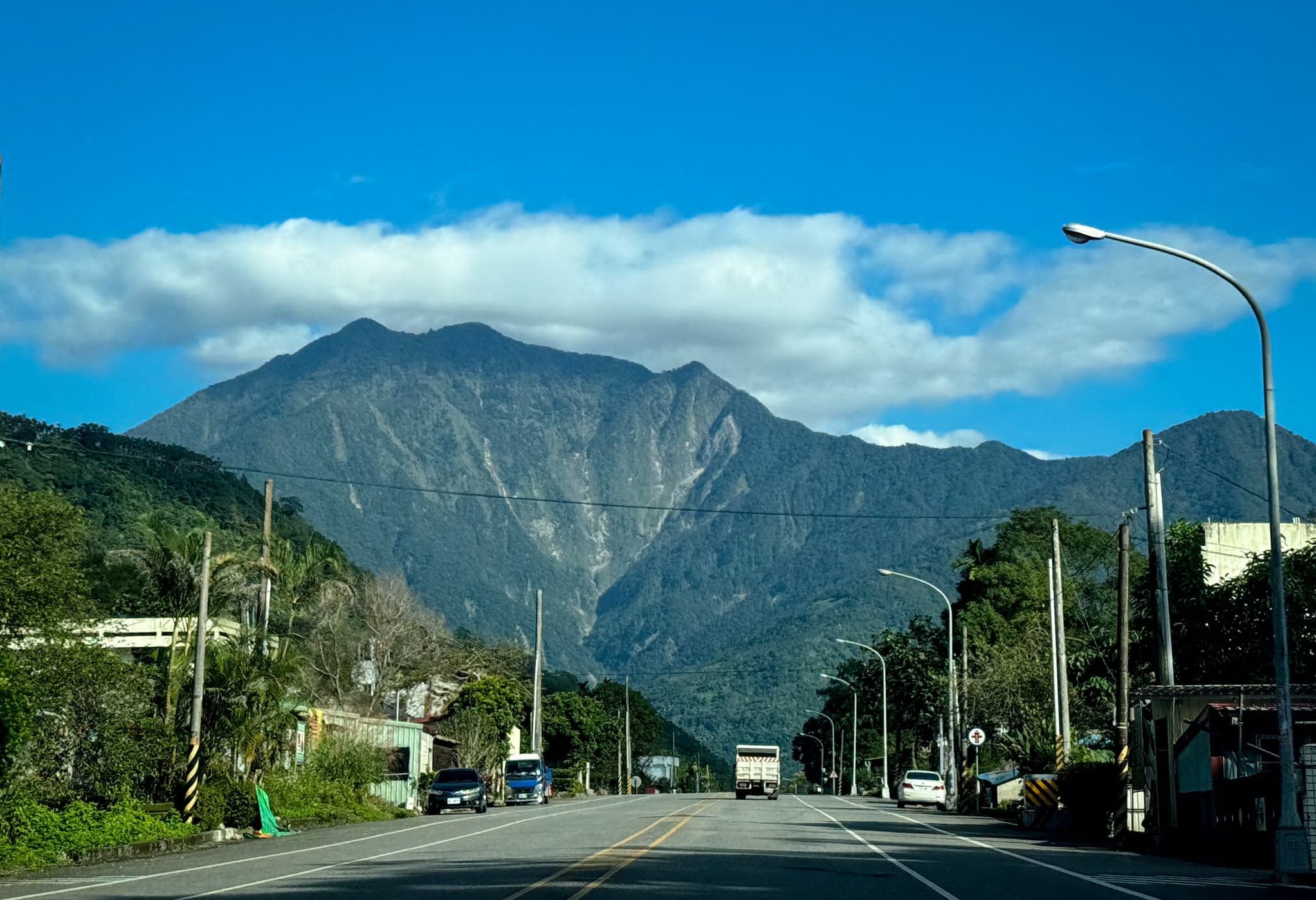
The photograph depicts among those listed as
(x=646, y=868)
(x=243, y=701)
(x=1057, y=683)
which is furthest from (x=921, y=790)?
(x=646, y=868)

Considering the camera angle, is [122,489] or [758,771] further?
[122,489]

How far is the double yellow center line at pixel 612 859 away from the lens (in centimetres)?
1736

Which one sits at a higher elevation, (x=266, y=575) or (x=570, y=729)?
(x=266, y=575)

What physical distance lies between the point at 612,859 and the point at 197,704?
13031 mm

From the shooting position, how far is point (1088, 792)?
39250 millimetres

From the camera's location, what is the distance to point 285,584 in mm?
41062

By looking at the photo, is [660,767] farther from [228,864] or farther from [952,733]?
[228,864]

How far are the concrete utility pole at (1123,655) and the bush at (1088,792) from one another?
1999 mm

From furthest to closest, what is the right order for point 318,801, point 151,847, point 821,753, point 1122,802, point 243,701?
point 821,753, point 318,801, point 1122,802, point 243,701, point 151,847

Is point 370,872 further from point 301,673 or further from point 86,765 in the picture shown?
point 301,673

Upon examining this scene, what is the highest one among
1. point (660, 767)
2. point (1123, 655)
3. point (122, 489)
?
point (122, 489)

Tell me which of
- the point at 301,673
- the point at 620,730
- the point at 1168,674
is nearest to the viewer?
the point at 1168,674

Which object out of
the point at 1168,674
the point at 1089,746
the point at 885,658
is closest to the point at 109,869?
the point at 1168,674

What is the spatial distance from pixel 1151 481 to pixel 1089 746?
23.5m
